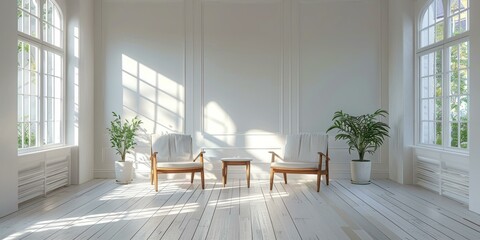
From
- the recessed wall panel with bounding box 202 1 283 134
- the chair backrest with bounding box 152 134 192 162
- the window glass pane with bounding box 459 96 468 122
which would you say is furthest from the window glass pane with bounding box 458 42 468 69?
the chair backrest with bounding box 152 134 192 162

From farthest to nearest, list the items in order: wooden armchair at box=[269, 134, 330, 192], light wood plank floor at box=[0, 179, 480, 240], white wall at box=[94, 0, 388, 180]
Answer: white wall at box=[94, 0, 388, 180]
wooden armchair at box=[269, 134, 330, 192]
light wood plank floor at box=[0, 179, 480, 240]

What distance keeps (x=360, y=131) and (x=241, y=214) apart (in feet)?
9.80

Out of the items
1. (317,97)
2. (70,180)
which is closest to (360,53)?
(317,97)

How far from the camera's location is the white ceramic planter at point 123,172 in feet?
22.5

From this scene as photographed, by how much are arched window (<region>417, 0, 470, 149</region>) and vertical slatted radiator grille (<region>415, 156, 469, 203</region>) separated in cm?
32

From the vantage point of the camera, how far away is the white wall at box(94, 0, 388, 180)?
7.44 meters

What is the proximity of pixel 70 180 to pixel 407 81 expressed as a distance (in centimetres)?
564

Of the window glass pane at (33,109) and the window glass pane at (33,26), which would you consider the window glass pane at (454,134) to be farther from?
the window glass pane at (33,26)

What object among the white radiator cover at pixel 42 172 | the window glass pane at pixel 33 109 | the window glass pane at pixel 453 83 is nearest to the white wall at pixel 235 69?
the white radiator cover at pixel 42 172

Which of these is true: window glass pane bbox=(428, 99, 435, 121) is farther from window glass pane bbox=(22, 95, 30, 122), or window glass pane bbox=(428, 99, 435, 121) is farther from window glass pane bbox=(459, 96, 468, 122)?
window glass pane bbox=(22, 95, 30, 122)

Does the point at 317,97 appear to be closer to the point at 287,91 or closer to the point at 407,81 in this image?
the point at 287,91

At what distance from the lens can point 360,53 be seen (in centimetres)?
746

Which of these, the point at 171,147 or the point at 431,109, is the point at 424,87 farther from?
the point at 171,147

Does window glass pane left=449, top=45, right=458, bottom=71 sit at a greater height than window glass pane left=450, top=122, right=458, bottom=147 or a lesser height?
greater
